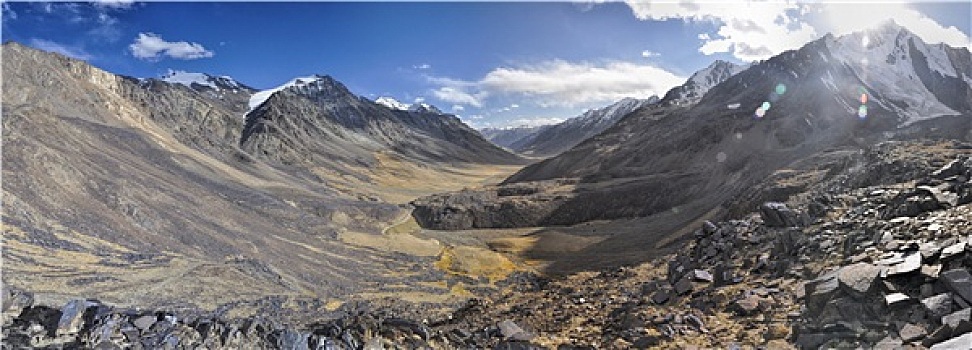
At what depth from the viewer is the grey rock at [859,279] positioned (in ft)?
36.4

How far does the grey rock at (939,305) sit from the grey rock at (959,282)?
16 centimetres

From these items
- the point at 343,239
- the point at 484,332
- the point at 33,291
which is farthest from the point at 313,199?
the point at 484,332

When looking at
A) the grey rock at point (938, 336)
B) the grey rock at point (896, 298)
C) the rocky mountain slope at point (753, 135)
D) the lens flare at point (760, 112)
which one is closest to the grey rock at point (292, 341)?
the grey rock at point (938, 336)

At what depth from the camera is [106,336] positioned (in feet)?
36.3

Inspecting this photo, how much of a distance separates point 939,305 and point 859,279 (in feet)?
6.59

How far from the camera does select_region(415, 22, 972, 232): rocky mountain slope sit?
63.9 meters

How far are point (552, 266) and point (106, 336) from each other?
130 ft

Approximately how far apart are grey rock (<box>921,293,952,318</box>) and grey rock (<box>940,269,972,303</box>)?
0.16m

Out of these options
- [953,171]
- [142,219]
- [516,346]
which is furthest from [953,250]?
[142,219]

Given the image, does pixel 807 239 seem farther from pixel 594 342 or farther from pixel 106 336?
pixel 106 336

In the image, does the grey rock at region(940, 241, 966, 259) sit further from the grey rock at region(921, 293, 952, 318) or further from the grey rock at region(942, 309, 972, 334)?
the grey rock at region(942, 309, 972, 334)

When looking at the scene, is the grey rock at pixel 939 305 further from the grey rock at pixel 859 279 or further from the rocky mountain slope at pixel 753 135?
the rocky mountain slope at pixel 753 135

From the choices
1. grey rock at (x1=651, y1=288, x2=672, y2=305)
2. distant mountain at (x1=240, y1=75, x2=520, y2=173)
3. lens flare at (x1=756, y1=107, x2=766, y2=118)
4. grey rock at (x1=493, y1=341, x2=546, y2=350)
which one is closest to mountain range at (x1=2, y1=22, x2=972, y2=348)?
grey rock at (x1=651, y1=288, x2=672, y2=305)

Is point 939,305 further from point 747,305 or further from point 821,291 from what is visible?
point 747,305
